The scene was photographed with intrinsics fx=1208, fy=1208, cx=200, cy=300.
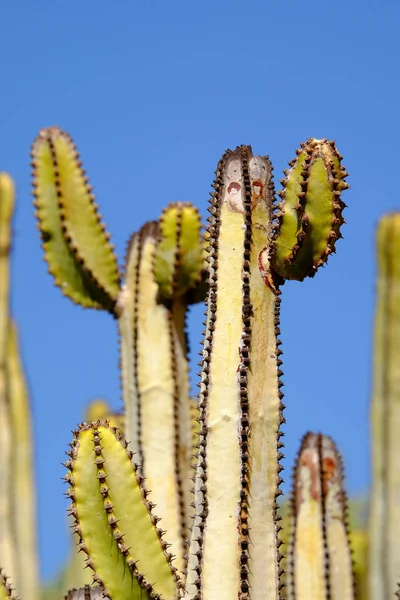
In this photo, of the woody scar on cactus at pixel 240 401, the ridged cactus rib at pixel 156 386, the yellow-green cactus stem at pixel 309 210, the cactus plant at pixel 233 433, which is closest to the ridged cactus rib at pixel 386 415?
the ridged cactus rib at pixel 156 386

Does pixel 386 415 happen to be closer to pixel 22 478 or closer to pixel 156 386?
pixel 156 386

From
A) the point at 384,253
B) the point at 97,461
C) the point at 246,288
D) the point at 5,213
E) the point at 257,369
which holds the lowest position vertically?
the point at 97,461

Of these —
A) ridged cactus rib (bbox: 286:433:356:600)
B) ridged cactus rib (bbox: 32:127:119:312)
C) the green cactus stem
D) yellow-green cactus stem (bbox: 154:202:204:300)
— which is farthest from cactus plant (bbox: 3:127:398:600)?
ridged cactus rib (bbox: 32:127:119:312)

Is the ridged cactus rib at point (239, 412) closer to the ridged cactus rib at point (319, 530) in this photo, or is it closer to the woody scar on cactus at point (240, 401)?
the woody scar on cactus at point (240, 401)

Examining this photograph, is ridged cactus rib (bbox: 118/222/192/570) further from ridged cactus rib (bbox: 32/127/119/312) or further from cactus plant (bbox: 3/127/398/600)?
cactus plant (bbox: 3/127/398/600)

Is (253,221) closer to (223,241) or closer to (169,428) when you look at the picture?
(223,241)

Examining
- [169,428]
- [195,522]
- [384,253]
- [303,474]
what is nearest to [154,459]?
[169,428]

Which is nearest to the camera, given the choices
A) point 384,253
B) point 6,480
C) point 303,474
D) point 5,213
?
point 303,474
